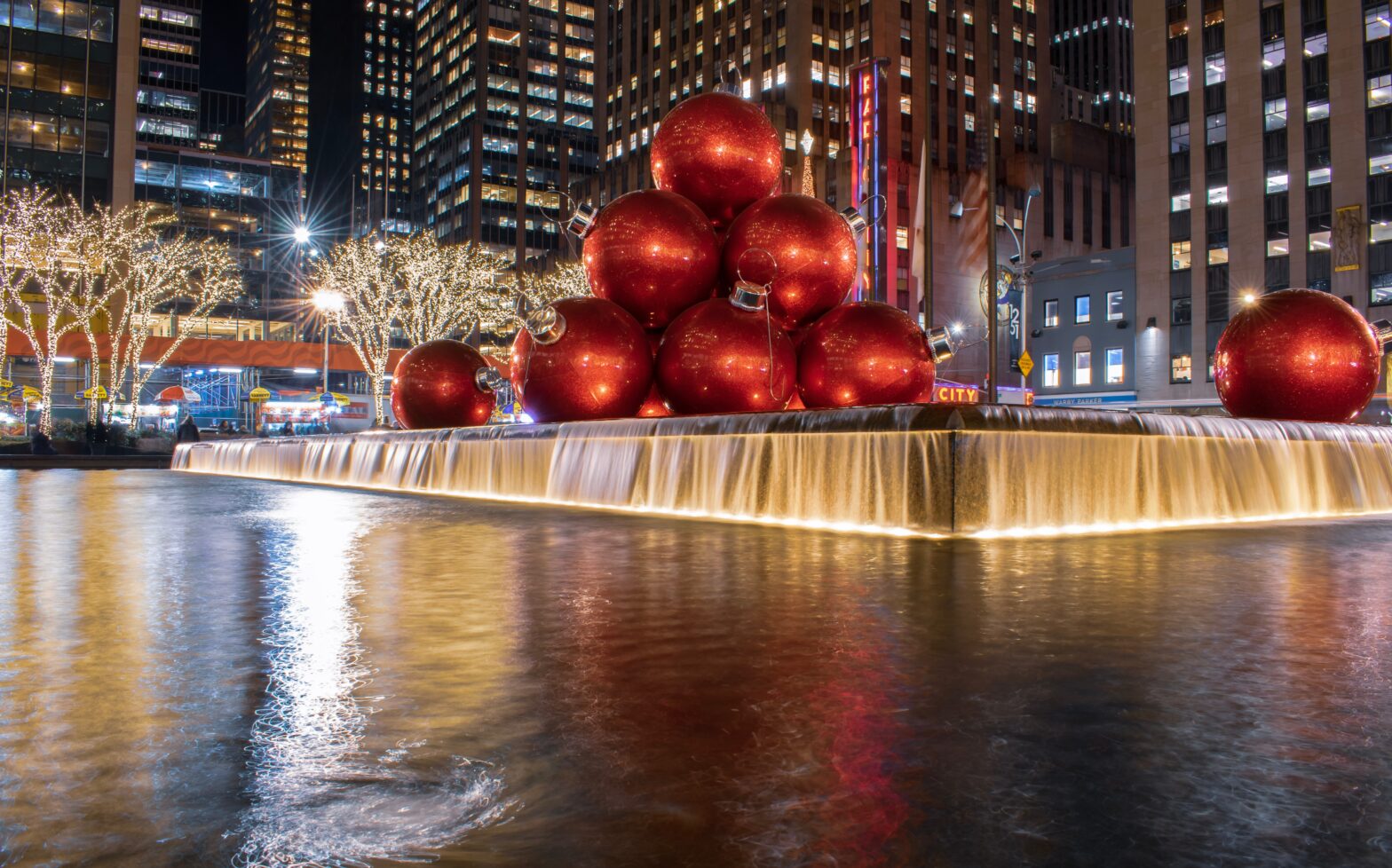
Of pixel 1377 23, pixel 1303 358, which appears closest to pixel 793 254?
pixel 1303 358

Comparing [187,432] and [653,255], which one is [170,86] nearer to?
[187,432]

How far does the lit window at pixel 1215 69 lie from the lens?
57.8 m

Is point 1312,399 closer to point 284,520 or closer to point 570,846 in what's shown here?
point 284,520

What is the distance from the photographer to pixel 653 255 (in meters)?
11.2

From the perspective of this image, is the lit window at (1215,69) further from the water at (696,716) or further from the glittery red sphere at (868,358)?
the water at (696,716)

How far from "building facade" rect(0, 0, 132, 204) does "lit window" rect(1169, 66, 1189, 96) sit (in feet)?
188

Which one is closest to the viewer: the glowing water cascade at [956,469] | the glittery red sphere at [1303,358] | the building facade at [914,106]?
the glowing water cascade at [956,469]

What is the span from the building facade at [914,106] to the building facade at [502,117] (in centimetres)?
3068

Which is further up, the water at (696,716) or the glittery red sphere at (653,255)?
the glittery red sphere at (653,255)

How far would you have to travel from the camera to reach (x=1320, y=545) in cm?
766

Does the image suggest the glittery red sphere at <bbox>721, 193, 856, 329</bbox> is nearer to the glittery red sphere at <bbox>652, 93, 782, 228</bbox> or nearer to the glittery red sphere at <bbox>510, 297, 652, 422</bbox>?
the glittery red sphere at <bbox>652, 93, 782, 228</bbox>

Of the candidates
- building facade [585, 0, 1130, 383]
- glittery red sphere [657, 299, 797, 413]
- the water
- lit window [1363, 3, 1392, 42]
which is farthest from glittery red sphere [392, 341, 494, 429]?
lit window [1363, 3, 1392, 42]

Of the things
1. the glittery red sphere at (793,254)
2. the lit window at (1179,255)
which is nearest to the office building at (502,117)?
the lit window at (1179,255)

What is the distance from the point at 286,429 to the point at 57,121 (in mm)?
21259
